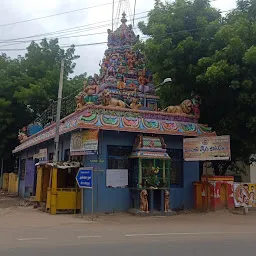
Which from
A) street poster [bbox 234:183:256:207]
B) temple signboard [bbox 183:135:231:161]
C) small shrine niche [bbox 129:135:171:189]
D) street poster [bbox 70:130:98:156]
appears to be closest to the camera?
street poster [bbox 70:130:98:156]

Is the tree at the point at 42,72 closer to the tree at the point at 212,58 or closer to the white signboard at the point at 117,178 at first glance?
the tree at the point at 212,58

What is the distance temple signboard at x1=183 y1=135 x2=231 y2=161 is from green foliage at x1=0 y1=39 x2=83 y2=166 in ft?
51.9

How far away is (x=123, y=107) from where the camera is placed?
17266 millimetres

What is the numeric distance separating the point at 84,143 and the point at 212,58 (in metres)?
6.74

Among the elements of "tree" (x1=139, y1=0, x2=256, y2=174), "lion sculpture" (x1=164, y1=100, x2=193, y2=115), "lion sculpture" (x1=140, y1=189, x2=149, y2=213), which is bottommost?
"lion sculpture" (x1=140, y1=189, x2=149, y2=213)

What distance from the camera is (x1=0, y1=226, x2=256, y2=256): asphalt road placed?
314 inches

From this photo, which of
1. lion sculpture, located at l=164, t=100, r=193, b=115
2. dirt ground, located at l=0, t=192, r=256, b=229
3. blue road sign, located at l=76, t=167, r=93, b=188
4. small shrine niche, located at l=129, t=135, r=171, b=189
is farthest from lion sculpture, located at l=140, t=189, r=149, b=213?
lion sculpture, located at l=164, t=100, r=193, b=115

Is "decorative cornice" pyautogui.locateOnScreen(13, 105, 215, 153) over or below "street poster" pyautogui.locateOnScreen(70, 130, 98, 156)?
over

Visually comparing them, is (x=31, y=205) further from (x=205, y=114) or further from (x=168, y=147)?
(x=205, y=114)

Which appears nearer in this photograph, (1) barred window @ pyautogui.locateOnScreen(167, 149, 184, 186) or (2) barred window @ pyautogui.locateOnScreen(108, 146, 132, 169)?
(2) barred window @ pyautogui.locateOnScreen(108, 146, 132, 169)

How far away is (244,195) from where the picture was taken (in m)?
17.5

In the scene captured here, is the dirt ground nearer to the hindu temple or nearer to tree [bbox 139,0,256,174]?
the hindu temple

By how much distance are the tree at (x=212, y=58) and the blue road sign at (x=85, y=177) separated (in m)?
6.33

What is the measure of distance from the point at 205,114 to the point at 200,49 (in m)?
3.59
